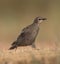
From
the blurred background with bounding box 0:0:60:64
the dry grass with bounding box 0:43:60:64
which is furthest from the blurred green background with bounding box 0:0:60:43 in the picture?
the dry grass with bounding box 0:43:60:64

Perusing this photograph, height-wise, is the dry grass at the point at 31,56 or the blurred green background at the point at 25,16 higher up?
the dry grass at the point at 31,56

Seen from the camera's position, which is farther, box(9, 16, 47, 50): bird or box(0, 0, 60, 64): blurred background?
box(9, 16, 47, 50): bird

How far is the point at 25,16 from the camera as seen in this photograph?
2881 centimetres

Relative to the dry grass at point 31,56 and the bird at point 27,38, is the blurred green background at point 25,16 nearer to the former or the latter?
the bird at point 27,38

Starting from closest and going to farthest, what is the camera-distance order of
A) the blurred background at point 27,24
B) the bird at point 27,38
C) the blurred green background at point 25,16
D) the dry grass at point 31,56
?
the dry grass at point 31,56 < the blurred background at point 27,24 < the bird at point 27,38 < the blurred green background at point 25,16

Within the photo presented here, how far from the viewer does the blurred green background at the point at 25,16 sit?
87.4 feet

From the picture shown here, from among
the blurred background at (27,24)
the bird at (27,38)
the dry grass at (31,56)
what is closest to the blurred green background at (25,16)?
the blurred background at (27,24)

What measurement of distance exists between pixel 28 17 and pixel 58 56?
25.9 feet

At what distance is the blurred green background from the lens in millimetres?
26625

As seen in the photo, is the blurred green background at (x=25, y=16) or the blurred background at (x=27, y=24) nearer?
the blurred background at (x=27, y=24)

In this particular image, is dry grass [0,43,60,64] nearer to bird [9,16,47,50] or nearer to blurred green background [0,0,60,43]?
bird [9,16,47,50]

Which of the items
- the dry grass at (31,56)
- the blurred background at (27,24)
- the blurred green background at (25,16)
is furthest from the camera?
the blurred green background at (25,16)

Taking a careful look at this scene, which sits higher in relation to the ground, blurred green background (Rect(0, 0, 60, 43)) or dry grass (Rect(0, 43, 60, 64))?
dry grass (Rect(0, 43, 60, 64))

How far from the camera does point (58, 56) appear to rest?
68.4 ft
